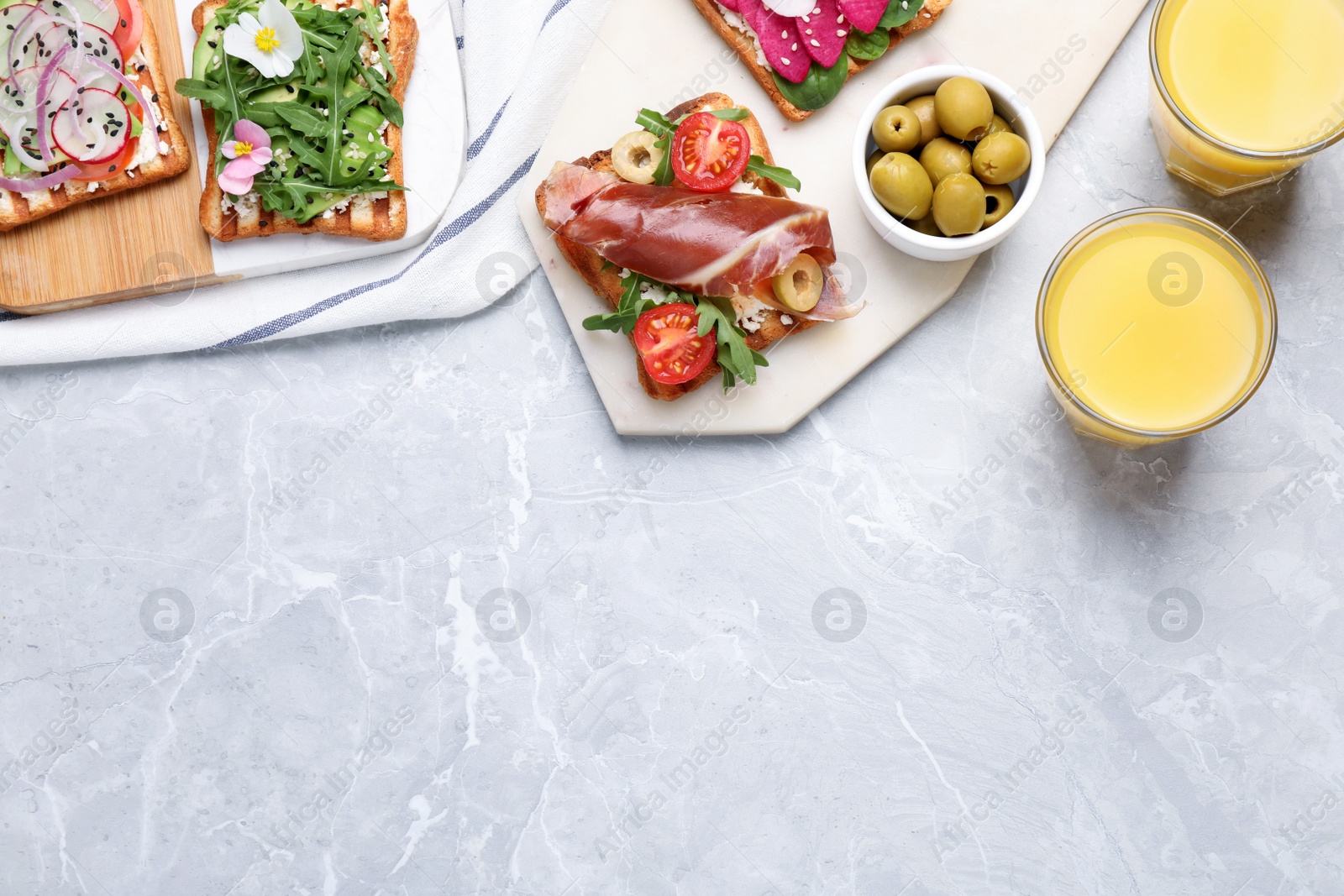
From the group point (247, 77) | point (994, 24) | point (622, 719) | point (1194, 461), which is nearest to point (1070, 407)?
point (1194, 461)

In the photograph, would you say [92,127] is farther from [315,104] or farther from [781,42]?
[781,42]

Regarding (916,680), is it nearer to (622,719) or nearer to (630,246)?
(622,719)

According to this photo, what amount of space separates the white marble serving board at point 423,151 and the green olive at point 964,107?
1.27m

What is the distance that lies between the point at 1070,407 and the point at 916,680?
0.86 m

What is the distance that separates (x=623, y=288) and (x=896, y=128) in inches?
30.8

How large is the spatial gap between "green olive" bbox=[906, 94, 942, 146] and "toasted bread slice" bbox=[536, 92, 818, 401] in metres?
0.38

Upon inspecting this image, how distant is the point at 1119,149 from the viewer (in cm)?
264

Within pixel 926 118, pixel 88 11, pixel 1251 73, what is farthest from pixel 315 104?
pixel 1251 73

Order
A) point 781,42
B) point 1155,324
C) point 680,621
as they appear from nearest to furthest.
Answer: point 1155,324 → point 781,42 → point 680,621

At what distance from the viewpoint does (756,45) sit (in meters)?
2.59

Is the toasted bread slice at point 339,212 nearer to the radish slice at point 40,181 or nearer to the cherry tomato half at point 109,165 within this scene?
the cherry tomato half at point 109,165

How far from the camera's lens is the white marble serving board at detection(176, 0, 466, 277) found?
2.66m

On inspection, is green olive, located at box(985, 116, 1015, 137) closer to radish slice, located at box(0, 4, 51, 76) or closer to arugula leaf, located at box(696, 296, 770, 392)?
arugula leaf, located at box(696, 296, 770, 392)

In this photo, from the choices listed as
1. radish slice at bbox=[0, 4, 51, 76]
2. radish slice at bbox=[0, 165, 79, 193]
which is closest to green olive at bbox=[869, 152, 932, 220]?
radish slice at bbox=[0, 165, 79, 193]
